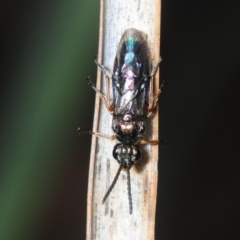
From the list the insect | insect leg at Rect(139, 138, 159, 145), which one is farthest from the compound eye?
insect leg at Rect(139, 138, 159, 145)

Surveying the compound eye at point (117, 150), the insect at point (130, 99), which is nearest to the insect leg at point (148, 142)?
the insect at point (130, 99)

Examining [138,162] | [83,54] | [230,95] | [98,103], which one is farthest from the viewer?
[230,95]

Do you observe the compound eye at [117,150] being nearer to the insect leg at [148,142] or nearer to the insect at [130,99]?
the insect at [130,99]

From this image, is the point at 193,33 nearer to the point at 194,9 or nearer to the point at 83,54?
the point at 194,9

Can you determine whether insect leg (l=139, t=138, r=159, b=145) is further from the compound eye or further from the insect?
the compound eye

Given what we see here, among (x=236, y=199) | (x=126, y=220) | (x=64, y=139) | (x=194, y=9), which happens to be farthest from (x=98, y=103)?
(x=236, y=199)

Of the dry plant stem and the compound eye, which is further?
the compound eye
